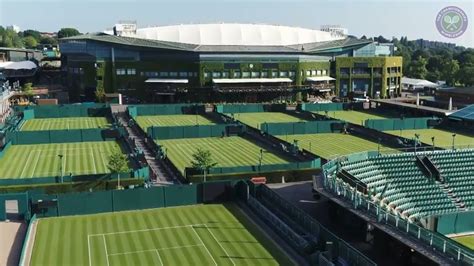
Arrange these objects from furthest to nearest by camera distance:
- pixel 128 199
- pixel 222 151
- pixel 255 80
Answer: pixel 255 80 < pixel 222 151 < pixel 128 199

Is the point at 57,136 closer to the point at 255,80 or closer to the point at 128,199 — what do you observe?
the point at 128,199


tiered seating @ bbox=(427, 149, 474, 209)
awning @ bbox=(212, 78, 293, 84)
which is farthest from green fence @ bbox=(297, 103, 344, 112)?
tiered seating @ bbox=(427, 149, 474, 209)

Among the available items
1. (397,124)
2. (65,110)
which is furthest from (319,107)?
(65,110)

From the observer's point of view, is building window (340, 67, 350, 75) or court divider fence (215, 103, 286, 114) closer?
court divider fence (215, 103, 286, 114)

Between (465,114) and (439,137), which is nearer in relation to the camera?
(439,137)

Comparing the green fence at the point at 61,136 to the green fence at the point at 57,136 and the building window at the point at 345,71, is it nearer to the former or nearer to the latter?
the green fence at the point at 57,136

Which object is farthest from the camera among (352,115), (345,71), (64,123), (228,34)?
(345,71)

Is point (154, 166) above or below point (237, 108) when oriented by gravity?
below

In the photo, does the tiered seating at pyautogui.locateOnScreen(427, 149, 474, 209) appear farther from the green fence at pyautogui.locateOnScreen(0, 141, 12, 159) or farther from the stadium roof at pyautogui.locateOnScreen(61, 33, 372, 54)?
the stadium roof at pyautogui.locateOnScreen(61, 33, 372, 54)
